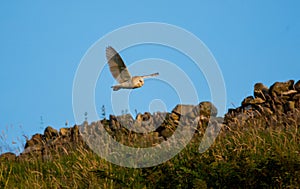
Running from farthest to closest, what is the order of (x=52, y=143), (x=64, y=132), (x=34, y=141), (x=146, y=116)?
(x=34, y=141), (x=64, y=132), (x=146, y=116), (x=52, y=143)

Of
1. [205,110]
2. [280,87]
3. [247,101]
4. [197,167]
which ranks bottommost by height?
[197,167]

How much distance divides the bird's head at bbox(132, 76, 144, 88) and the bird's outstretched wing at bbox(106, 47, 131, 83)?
108 millimetres

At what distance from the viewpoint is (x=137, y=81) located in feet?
36.8

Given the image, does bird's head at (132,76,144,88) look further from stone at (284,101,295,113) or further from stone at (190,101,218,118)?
stone at (284,101,295,113)

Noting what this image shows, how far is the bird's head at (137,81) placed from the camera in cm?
1116

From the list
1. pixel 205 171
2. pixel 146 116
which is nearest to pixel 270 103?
pixel 146 116

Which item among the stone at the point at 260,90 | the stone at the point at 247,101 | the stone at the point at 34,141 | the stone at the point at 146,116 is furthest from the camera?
the stone at the point at 34,141

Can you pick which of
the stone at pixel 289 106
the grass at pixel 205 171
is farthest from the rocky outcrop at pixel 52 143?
the stone at pixel 289 106

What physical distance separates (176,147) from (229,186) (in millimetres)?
1506

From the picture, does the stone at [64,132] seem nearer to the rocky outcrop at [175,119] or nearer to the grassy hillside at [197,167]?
the rocky outcrop at [175,119]

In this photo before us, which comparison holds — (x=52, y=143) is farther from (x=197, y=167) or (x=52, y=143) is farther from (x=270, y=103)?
(x=197, y=167)

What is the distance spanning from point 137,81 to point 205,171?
2.98 metres

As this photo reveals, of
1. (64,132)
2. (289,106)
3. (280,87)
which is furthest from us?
(64,132)

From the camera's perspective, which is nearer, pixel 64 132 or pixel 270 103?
pixel 270 103
